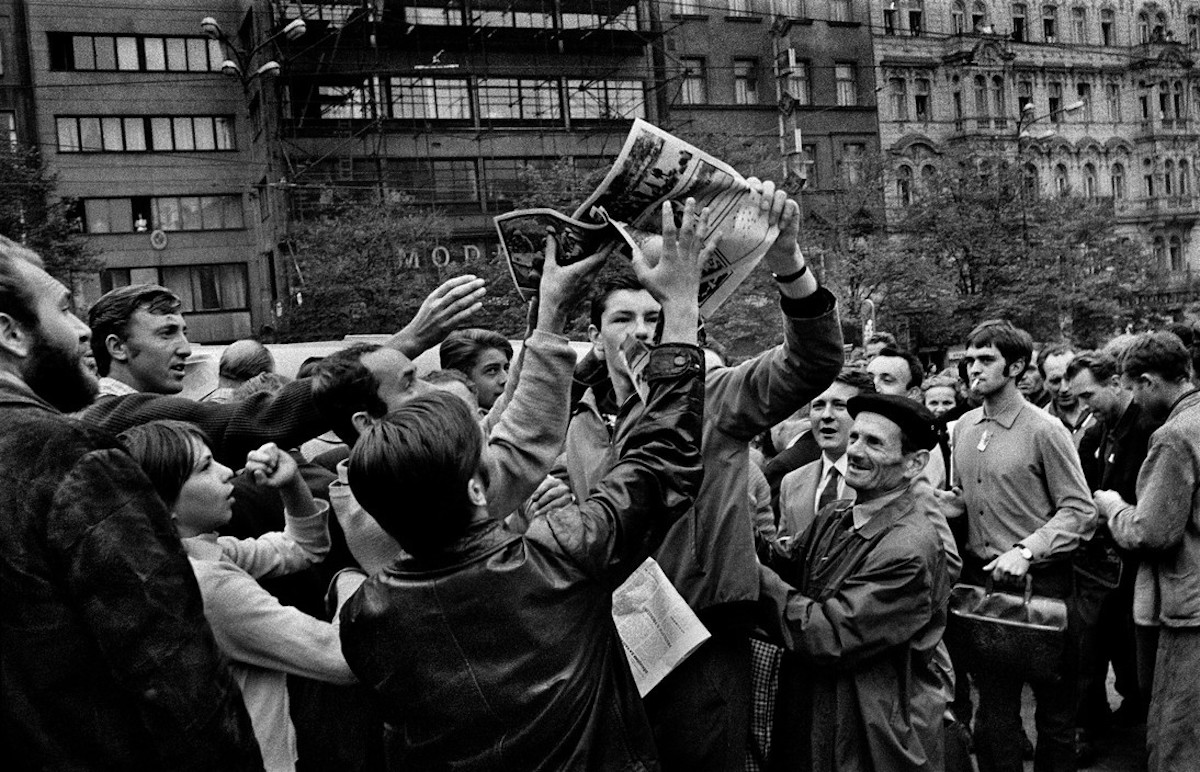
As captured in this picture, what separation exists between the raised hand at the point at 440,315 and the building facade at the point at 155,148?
38693mm

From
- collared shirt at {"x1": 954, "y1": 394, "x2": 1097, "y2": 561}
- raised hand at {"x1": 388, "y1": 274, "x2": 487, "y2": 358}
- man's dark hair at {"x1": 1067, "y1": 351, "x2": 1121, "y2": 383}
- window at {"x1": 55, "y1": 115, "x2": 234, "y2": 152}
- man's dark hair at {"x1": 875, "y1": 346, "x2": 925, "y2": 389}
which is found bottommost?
collared shirt at {"x1": 954, "y1": 394, "x2": 1097, "y2": 561}

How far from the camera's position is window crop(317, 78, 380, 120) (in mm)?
40281

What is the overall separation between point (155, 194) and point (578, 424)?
134ft

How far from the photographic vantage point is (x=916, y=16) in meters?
52.5

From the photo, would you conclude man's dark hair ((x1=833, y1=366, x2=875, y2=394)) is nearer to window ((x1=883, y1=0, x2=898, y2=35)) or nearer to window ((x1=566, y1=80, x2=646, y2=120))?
window ((x1=566, y1=80, x2=646, y2=120))

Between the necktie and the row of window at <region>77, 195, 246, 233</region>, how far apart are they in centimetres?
3931

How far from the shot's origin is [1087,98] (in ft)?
188

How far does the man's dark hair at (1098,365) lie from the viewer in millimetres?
7641

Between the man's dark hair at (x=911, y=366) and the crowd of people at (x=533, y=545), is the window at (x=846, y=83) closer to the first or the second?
the man's dark hair at (x=911, y=366)

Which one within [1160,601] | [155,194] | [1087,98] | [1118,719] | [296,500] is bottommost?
[1118,719]

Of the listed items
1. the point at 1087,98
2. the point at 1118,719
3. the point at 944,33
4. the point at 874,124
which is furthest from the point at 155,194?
the point at 1087,98

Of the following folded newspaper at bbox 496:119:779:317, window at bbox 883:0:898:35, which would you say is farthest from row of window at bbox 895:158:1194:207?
folded newspaper at bbox 496:119:779:317

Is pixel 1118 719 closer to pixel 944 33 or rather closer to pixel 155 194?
pixel 155 194

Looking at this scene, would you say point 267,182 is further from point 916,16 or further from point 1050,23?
point 1050,23
